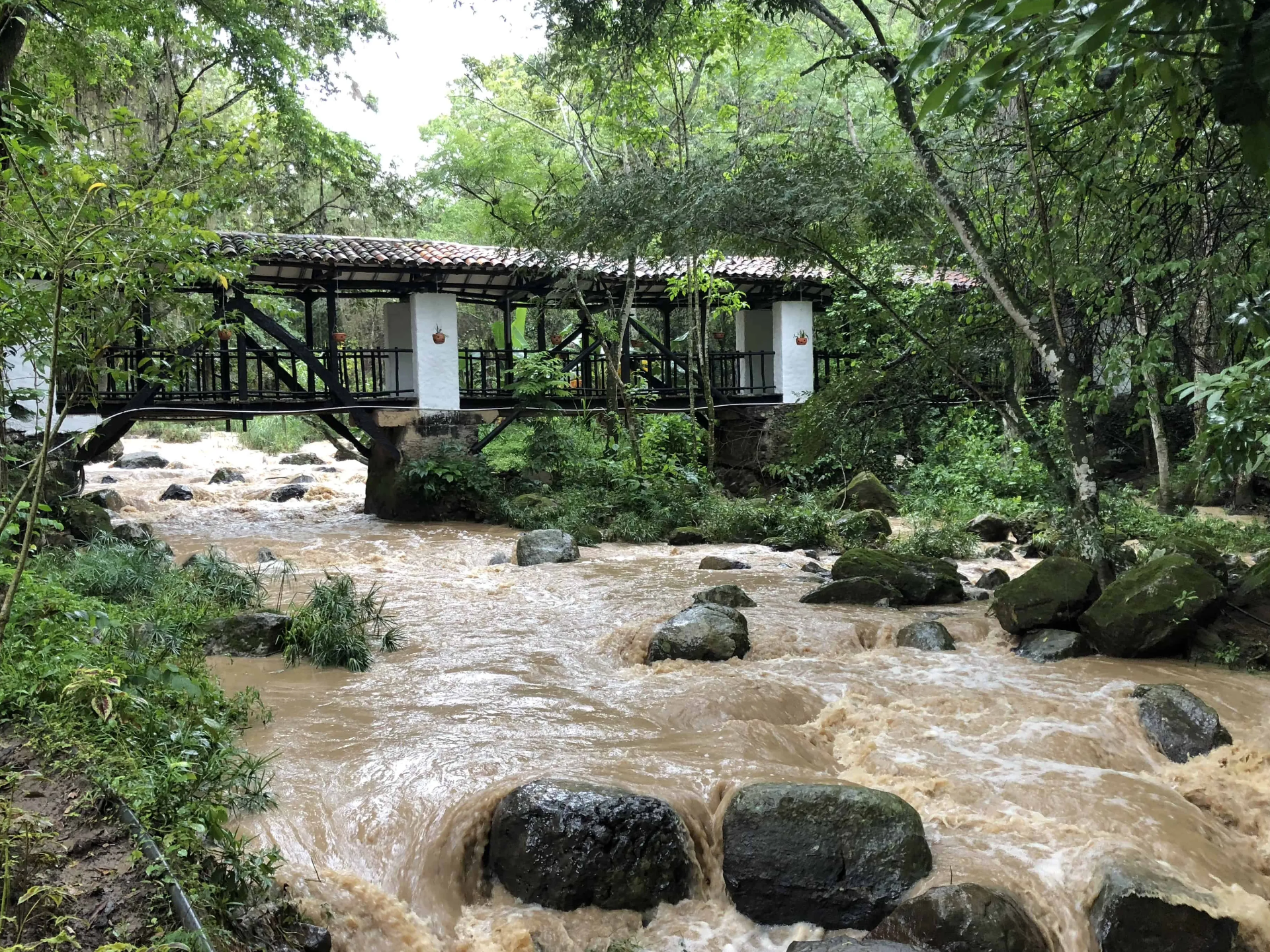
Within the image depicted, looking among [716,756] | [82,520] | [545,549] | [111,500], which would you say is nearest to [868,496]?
[545,549]

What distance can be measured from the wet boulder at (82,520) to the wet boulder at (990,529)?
33.7ft

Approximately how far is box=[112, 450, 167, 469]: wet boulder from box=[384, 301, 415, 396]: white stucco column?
930 cm

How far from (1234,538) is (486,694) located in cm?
860

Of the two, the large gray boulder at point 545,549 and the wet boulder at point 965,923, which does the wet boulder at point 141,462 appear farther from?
the wet boulder at point 965,923

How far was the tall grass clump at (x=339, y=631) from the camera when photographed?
21.3ft

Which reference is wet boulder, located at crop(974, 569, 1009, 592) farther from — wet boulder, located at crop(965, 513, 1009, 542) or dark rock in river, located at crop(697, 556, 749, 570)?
wet boulder, located at crop(965, 513, 1009, 542)

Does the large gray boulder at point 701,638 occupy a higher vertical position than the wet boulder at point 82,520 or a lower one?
lower

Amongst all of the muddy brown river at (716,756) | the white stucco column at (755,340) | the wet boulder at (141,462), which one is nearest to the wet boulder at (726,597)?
the muddy brown river at (716,756)

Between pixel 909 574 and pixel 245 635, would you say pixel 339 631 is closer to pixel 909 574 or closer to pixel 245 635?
pixel 245 635

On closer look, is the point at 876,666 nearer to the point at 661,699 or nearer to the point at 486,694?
the point at 661,699

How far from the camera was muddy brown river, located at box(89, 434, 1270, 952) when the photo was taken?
12.9 feet

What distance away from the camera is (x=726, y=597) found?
27.6 ft

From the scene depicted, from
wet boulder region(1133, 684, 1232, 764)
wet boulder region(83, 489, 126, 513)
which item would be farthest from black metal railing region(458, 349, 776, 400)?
wet boulder region(1133, 684, 1232, 764)

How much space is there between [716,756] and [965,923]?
5.34 ft
